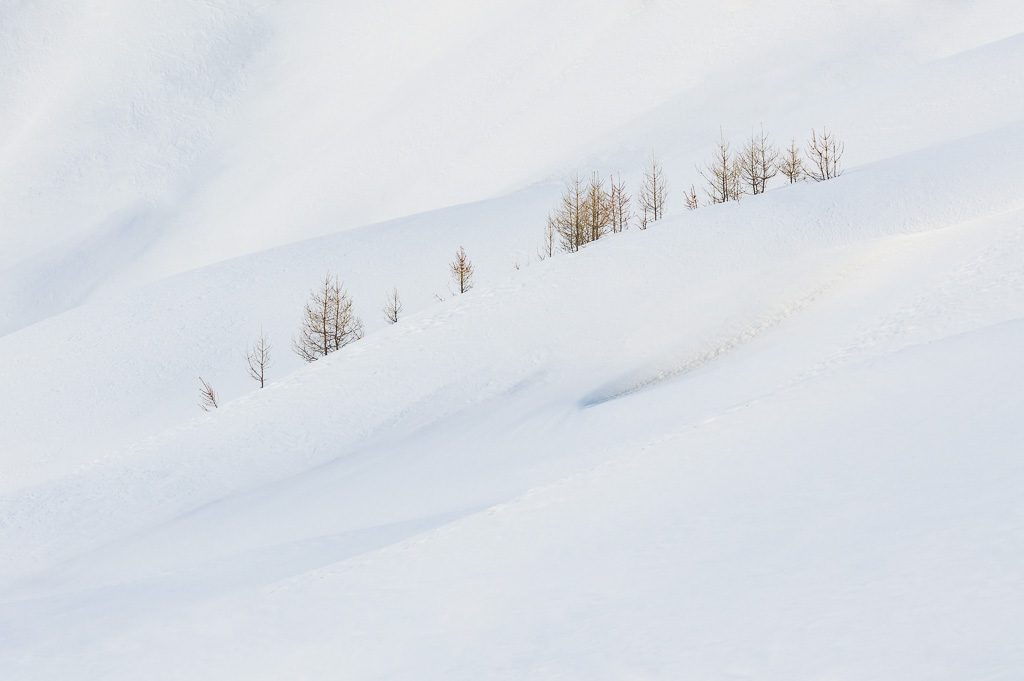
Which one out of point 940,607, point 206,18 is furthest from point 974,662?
point 206,18

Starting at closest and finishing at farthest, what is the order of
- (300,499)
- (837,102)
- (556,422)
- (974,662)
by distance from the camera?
1. (974,662)
2. (300,499)
3. (556,422)
4. (837,102)

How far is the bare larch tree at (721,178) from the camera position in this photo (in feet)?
98.8

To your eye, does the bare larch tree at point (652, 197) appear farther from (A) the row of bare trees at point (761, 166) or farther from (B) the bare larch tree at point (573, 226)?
(B) the bare larch tree at point (573, 226)

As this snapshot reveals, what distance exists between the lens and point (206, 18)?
262 feet

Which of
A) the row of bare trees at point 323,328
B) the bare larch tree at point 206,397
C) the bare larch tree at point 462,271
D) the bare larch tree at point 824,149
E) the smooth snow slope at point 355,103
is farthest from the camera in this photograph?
the smooth snow slope at point 355,103

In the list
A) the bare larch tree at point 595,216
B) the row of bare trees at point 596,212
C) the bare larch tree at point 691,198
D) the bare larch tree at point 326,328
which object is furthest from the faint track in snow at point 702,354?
the bare larch tree at point 691,198

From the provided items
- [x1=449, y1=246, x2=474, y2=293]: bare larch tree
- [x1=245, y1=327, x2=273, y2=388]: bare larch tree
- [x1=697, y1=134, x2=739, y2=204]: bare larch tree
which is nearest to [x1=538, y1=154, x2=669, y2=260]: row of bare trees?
[x1=697, y1=134, x2=739, y2=204]: bare larch tree

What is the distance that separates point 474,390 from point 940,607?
12467mm

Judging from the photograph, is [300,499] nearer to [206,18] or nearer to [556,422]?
[556,422]

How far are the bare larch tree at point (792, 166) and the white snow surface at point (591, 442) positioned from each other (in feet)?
6.24

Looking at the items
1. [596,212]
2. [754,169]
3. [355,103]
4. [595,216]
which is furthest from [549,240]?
[355,103]

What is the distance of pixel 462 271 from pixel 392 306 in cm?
254

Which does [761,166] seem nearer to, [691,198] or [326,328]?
[691,198]

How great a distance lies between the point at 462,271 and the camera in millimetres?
28562
